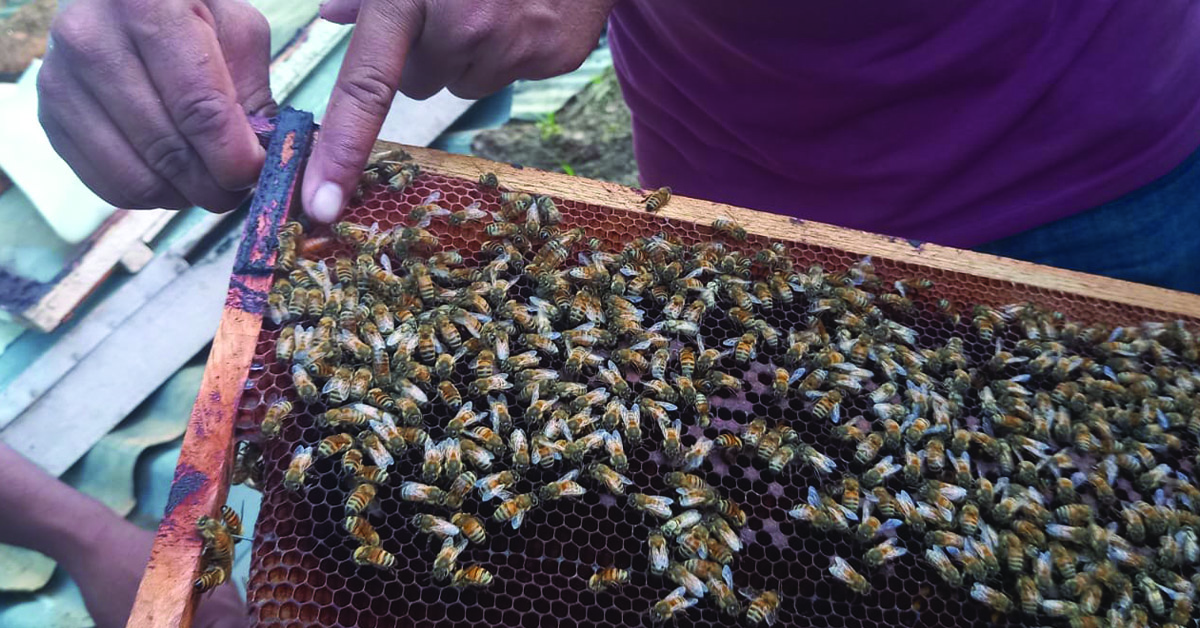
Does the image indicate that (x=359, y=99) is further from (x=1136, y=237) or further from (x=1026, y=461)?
(x=1136, y=237)

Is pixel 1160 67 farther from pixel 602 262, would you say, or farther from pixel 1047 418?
pixel 602 262

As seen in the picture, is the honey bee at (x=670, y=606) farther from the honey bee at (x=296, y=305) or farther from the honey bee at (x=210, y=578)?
the honey bee at (x=296, y=305)

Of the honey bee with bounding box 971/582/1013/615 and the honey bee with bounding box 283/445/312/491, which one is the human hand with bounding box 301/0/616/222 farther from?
the honey bee with bounding box 971/582/1013/615

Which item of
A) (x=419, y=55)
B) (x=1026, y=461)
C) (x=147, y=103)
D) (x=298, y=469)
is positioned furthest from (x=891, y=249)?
(x=147, y=103)

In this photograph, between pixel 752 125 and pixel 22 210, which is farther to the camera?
pixel 22 210

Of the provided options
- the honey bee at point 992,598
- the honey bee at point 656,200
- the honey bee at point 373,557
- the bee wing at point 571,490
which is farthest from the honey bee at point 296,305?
the honey bee at point 992,598

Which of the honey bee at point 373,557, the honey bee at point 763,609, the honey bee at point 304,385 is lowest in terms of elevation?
the honey bee at point 373,557

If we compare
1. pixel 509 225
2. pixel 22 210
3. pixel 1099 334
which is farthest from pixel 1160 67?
pixel 22 210
